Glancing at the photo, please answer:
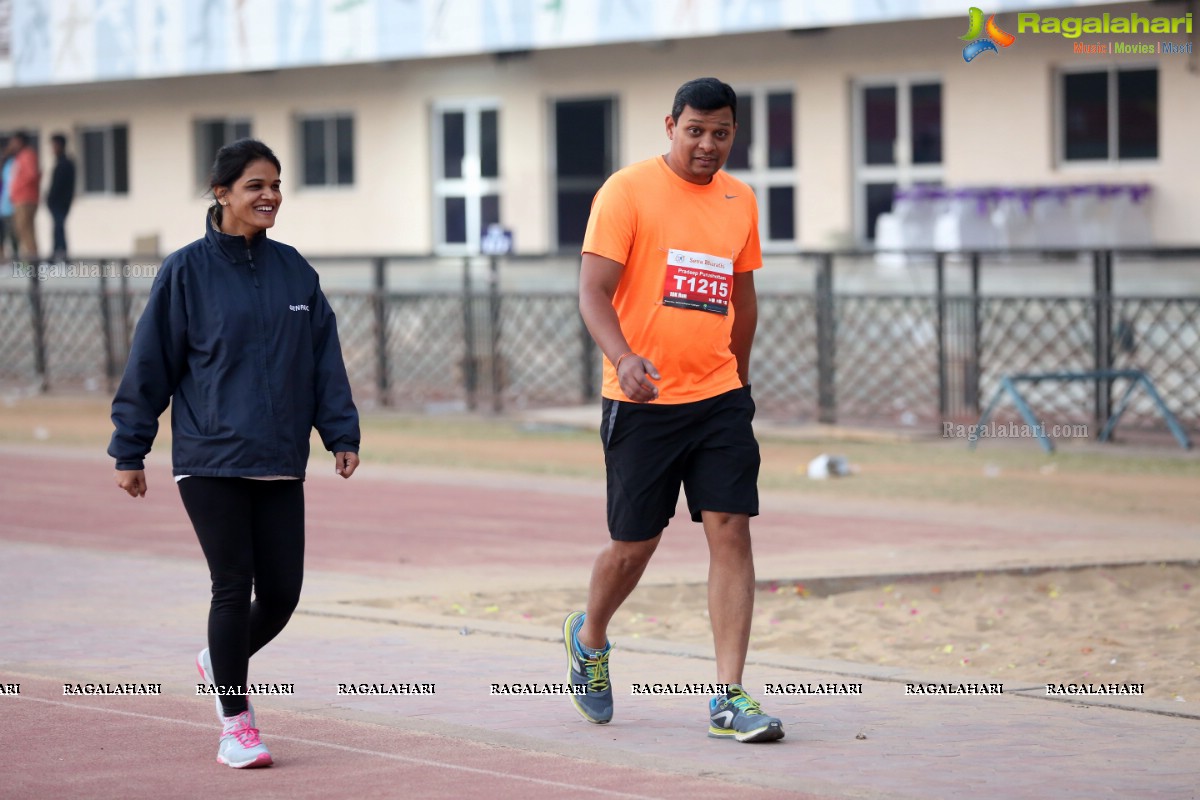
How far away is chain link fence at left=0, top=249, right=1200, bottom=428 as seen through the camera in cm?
1694

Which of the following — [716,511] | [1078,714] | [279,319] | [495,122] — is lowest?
[1078,714]

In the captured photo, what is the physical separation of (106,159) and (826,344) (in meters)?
18.0

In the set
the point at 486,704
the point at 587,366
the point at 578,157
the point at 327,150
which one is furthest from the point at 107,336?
the point at 486,704

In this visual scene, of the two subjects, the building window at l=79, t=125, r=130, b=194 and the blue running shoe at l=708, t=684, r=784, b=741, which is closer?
the blue running shoe at l=708, t=684, r=784, b=741

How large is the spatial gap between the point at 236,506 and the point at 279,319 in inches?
23.0

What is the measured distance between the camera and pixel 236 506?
231 inches

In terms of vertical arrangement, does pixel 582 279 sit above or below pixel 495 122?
below

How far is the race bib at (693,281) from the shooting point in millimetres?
6289

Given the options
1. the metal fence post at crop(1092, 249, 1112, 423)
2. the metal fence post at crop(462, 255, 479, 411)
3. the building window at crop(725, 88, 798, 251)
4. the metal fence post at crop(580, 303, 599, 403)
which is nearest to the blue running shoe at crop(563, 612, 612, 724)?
the metal fence post at crop(1092, 249, 1112, 423)

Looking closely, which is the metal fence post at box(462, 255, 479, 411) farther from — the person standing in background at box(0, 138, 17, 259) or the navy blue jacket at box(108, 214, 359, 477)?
the navy blue jacket at box(108, 214, 359, 477)

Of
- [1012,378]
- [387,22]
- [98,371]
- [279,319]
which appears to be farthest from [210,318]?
[387,22]

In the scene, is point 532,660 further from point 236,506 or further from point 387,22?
point 387,22

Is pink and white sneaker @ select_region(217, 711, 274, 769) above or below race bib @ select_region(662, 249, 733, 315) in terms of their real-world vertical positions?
below

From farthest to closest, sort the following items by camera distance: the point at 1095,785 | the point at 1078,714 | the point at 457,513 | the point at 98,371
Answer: the point at 98,371
the point at 457,513
the point at 1078,714
the point at 1095,785
